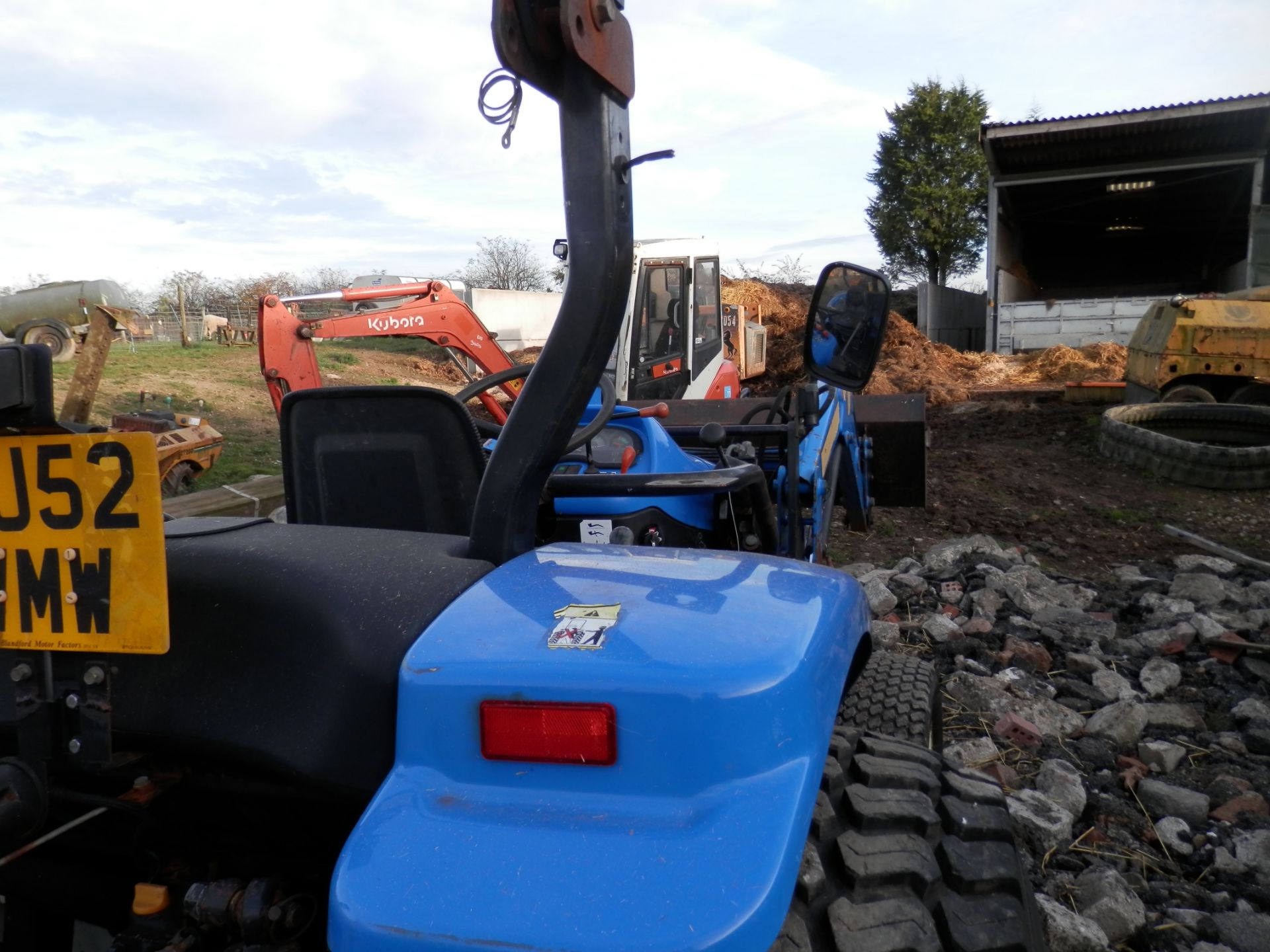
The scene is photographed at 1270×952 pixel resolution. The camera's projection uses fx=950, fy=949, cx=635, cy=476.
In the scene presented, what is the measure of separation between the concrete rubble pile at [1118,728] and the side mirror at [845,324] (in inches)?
56.8

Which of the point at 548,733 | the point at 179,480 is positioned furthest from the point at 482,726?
the point at 179,480

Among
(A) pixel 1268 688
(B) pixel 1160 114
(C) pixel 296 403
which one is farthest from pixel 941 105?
(C) pixel 296 403

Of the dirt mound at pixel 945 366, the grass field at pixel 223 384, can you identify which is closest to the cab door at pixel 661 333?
the grass field at pixel 223 384

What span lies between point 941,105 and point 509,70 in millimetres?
37866

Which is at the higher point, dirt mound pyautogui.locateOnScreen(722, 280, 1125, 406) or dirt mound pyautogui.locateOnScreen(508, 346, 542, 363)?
dirt mound pyautogui.locateOnScreen(508, 346, 542, 363)

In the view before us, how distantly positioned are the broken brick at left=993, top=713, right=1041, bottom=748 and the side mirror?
4.72ft

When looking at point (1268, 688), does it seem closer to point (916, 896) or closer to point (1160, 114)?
point (916, 896)

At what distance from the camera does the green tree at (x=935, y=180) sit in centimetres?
3466

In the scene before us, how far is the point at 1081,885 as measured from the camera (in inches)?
101

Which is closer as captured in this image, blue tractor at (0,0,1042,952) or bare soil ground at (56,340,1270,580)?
blue tractor at (0,0,1042,952)

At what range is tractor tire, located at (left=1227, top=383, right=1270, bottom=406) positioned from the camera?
9961 millimetres

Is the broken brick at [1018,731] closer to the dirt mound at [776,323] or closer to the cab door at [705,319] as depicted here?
the cab door at [705,319]

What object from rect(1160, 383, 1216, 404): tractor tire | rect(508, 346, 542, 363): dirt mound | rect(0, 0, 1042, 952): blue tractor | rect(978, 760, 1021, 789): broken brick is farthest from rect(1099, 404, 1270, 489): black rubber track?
rect(508, 346, 542, 363): dirt mound

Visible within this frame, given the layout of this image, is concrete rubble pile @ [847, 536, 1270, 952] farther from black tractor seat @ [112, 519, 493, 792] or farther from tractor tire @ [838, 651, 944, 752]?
black tractor seat @ [112, 519, 493, 792]
